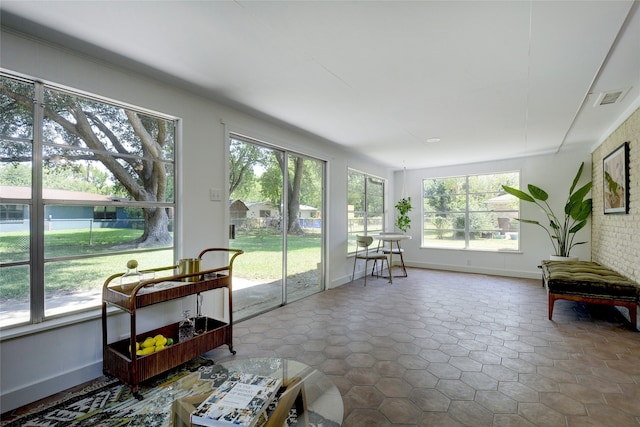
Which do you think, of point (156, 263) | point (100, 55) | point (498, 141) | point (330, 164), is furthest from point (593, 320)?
point (100, 55)

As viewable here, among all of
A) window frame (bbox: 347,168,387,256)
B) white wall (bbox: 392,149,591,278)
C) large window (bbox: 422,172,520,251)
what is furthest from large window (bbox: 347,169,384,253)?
white wall (bbox: 392,149,591,278)

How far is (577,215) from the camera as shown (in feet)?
16.3

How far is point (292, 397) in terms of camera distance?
4.74 feet

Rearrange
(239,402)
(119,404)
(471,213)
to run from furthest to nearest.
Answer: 1. (471,213)
2. (119,404)
3. (239,402)

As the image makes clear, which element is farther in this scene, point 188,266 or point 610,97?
point 610,97

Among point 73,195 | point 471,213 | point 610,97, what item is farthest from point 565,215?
point 73,195

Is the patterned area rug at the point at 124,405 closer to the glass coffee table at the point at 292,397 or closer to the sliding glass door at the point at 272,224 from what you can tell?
the glass coffee table at the point at 292,397

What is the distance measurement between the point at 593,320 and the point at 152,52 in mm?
5186

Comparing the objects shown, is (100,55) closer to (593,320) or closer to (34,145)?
(34,145)

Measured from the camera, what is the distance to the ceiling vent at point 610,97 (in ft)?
9.49

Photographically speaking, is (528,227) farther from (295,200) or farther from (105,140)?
(105,140)

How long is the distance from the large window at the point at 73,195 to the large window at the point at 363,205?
3.56m

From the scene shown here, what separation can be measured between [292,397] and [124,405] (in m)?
0.95

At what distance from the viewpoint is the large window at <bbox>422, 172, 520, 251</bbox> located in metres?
6.13
